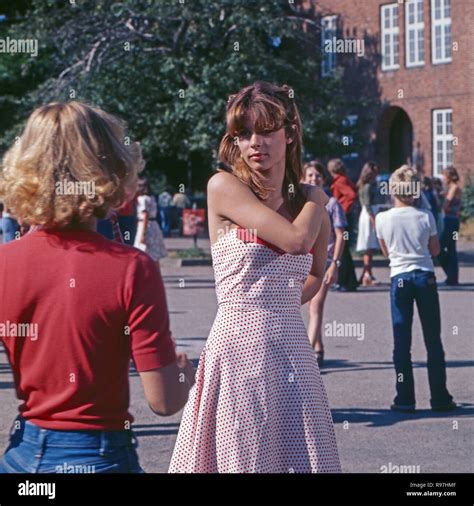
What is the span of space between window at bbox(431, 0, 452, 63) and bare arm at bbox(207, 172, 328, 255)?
3645 cm

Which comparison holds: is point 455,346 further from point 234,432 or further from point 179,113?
point 179,113

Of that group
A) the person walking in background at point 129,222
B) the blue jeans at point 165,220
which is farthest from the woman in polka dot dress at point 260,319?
the blue jeans at point 165,220

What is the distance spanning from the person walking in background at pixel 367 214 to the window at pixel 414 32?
2185 cm

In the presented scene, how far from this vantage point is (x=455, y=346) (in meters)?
12.5

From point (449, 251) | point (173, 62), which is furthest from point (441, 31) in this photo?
point (449, 251)

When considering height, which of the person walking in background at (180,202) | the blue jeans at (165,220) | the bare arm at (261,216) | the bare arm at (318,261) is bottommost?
the blue jeans at (165,220)

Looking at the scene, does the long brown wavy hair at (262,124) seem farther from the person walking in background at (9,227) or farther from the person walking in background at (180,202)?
the person walking in background at (180,202)

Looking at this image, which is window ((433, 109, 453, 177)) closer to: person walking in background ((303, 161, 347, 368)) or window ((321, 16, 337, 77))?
window ((321, 16, 337, 77))

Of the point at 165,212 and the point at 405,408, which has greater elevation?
the point at 165,212

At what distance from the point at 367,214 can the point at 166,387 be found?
16735 millimetres

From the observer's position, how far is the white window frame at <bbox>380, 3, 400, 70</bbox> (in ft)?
136

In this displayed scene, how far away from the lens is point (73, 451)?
10.4 ft

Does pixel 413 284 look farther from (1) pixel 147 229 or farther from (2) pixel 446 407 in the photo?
(1) pixel 147 229

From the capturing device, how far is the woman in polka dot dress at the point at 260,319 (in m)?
4.30
